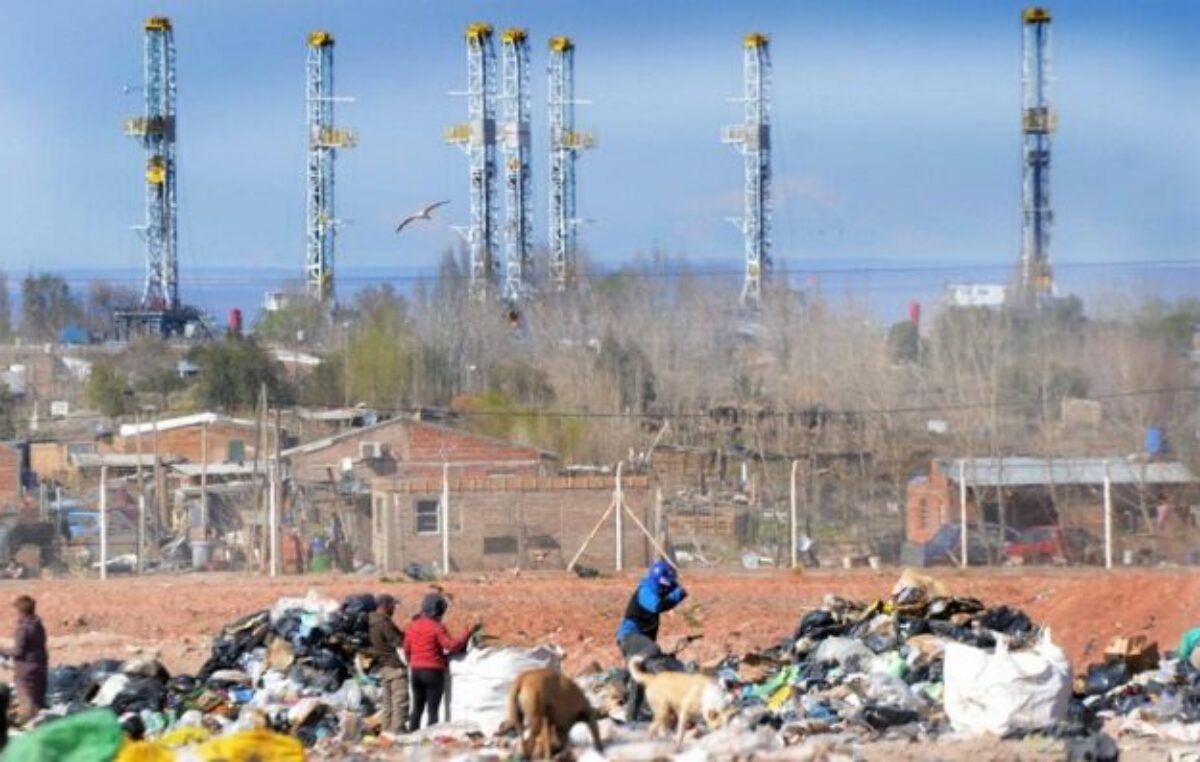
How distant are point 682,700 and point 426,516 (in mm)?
21353

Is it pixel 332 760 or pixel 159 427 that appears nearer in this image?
pixel 332 760

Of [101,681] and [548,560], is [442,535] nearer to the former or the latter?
[548,560]

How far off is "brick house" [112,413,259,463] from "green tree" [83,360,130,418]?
692 centimetres

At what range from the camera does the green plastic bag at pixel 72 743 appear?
1109 centimetres

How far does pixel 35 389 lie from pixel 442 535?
24750 mm

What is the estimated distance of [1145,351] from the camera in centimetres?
5000

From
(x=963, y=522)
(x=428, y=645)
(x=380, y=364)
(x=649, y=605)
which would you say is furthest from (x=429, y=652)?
(x=380, y=364)

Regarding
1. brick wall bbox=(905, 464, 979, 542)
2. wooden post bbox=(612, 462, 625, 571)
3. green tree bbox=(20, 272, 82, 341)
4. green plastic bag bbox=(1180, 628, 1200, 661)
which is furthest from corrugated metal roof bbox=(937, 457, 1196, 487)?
green tree bbox=(20, 272, 82, 341)

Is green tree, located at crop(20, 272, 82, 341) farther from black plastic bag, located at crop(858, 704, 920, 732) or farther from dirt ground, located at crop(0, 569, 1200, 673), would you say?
black plastic bag, located at crop(858, 704, 920, 732)

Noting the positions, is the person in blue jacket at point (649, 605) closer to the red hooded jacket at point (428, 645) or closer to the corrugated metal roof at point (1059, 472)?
the red hooded jacket at point (428, 645)

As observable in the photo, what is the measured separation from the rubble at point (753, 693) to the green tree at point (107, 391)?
3282 centimetres

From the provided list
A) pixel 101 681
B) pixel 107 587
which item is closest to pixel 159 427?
pixel 107 587

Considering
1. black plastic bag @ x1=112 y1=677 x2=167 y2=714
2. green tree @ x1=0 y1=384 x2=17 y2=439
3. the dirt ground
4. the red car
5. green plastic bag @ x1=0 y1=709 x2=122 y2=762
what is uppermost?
green plastic bag @ x1=0 y1=709 x2=122 y2=762

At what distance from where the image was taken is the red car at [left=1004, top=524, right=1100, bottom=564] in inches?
1378
